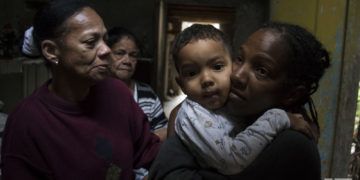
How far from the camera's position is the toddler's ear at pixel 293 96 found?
105 centimetres

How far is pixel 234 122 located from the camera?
1.16 meters

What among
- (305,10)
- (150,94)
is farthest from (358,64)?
(150,94)

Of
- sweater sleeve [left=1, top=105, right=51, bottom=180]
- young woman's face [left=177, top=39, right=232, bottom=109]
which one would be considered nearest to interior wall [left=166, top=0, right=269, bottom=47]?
young woman's face [left=177, top=39, right=232, bottom=109]

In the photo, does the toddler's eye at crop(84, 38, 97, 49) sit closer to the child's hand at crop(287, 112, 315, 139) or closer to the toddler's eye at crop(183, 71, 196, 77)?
the toddler's eye at crop(183, 71, 196, 77)

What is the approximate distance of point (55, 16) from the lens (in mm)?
1433

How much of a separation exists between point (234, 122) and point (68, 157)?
661 millimetres

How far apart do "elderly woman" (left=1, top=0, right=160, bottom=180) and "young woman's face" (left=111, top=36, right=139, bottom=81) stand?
0.96m

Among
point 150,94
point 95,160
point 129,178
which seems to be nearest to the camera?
point 95,160

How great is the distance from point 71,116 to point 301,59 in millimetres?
908

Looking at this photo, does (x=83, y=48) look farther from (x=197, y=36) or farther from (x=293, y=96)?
(x=293, y=96)

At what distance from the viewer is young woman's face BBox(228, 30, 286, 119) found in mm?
1017

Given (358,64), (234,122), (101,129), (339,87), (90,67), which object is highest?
(90,67)

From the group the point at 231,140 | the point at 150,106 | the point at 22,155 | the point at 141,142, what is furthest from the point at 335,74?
the point at 22,155

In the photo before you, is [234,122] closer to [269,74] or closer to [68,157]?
[269,74]
